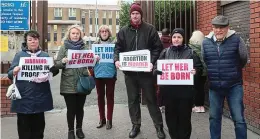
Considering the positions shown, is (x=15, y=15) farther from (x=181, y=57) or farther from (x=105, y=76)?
(x=181, y=57)

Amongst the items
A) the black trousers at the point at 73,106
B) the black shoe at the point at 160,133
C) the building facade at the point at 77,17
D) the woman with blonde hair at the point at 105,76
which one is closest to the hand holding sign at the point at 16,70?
the black trousers at the point at 73,106

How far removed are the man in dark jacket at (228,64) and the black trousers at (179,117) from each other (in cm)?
47

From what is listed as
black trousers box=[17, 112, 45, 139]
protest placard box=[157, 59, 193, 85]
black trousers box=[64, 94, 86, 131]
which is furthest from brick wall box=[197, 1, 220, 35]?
black trousers box=[17, 112, 45, 139]

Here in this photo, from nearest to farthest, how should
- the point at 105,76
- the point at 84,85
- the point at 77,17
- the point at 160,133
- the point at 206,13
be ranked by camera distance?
the point at 84,85 → the point at 160,133 → the point at 105,76 → the point at 206,13 → the point at 77,17

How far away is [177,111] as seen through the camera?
183 inches

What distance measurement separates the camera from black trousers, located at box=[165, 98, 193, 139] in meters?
4.57

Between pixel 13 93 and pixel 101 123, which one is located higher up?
pixel 13 93

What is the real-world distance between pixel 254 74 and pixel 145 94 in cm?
182

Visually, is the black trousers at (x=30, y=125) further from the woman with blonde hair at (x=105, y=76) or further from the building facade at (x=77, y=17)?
the building facade at (x=77, y=17)

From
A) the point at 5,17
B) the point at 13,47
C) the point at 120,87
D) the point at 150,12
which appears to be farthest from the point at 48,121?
the point at 120,87

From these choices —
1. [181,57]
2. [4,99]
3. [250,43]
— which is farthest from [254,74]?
[4,99]

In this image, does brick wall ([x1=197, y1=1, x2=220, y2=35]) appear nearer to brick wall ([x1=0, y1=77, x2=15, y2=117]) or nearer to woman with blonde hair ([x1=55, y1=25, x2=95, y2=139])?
woman with blonde hair ([x1=55, y1=25, x2=95, y2=139])

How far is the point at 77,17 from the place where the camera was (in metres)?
75.8

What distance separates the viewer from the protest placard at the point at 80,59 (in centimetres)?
492
